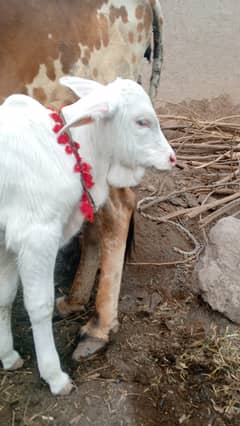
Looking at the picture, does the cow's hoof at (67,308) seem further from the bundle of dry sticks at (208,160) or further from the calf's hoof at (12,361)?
the bundle of dry sticks at (208,160)

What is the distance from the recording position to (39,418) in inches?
97.7

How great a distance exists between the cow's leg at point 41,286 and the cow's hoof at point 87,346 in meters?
0.28

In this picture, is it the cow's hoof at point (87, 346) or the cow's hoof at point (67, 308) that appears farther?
the cow's hoof at point (67, 308)

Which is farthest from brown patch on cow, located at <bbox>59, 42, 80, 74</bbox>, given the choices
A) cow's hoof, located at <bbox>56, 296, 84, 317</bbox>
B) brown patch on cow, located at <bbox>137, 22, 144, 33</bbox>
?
cow's hoof, located at <bbox>56, 296, 84, 317</bbox>

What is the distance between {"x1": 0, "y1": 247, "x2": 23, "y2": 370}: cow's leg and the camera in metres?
2.47

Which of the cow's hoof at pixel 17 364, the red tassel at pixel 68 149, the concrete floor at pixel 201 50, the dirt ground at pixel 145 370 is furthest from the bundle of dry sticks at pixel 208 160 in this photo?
the red tassel at pixel 68 149

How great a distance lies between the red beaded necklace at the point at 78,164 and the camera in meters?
2.25

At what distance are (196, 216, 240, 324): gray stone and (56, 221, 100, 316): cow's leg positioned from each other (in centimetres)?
49

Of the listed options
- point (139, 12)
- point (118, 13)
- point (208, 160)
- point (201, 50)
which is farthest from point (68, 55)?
point (201, 50)

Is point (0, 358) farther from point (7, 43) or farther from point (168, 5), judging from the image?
point (168, 5)

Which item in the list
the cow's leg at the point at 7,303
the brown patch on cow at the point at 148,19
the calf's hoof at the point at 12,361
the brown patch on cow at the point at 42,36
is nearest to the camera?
the cow's leg at the point at 7,303

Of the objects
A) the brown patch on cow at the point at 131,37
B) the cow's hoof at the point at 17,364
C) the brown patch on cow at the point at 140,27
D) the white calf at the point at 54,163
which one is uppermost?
the brown patch on cow at the point at 140,27

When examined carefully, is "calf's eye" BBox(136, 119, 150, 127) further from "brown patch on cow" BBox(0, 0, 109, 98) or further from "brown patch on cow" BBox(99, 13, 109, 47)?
"brown patch on cow" BBox(99, 13, 109, 47)

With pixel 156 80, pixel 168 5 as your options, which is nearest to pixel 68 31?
pixel 156 80
